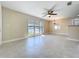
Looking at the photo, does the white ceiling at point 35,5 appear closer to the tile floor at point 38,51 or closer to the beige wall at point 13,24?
the beige wall at point 13,24

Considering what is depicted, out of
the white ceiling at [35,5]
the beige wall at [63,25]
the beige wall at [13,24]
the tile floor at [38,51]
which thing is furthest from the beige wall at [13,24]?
the beige wall at [63,25]

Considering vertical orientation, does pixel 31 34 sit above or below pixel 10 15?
below

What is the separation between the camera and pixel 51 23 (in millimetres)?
16203

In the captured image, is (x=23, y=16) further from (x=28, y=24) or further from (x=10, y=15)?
(x=10, y=15)

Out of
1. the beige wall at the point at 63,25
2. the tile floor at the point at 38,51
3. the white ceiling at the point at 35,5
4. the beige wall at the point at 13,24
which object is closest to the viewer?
the tile floor at the point at 38,51

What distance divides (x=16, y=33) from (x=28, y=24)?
250 centimetres

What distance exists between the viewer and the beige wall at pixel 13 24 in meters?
6.82

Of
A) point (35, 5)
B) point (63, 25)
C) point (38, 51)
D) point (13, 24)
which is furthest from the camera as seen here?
point (63, 25)

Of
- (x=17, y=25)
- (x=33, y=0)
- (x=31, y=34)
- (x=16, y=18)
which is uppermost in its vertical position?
(x=33, y=0)

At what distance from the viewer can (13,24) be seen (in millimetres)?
7695

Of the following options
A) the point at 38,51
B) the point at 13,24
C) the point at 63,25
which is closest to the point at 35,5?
the point at 13,24

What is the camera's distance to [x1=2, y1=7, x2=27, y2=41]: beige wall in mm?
6820

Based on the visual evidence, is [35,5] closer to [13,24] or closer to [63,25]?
[13,24]

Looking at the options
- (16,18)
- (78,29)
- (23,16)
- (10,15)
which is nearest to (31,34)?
(23,16)
